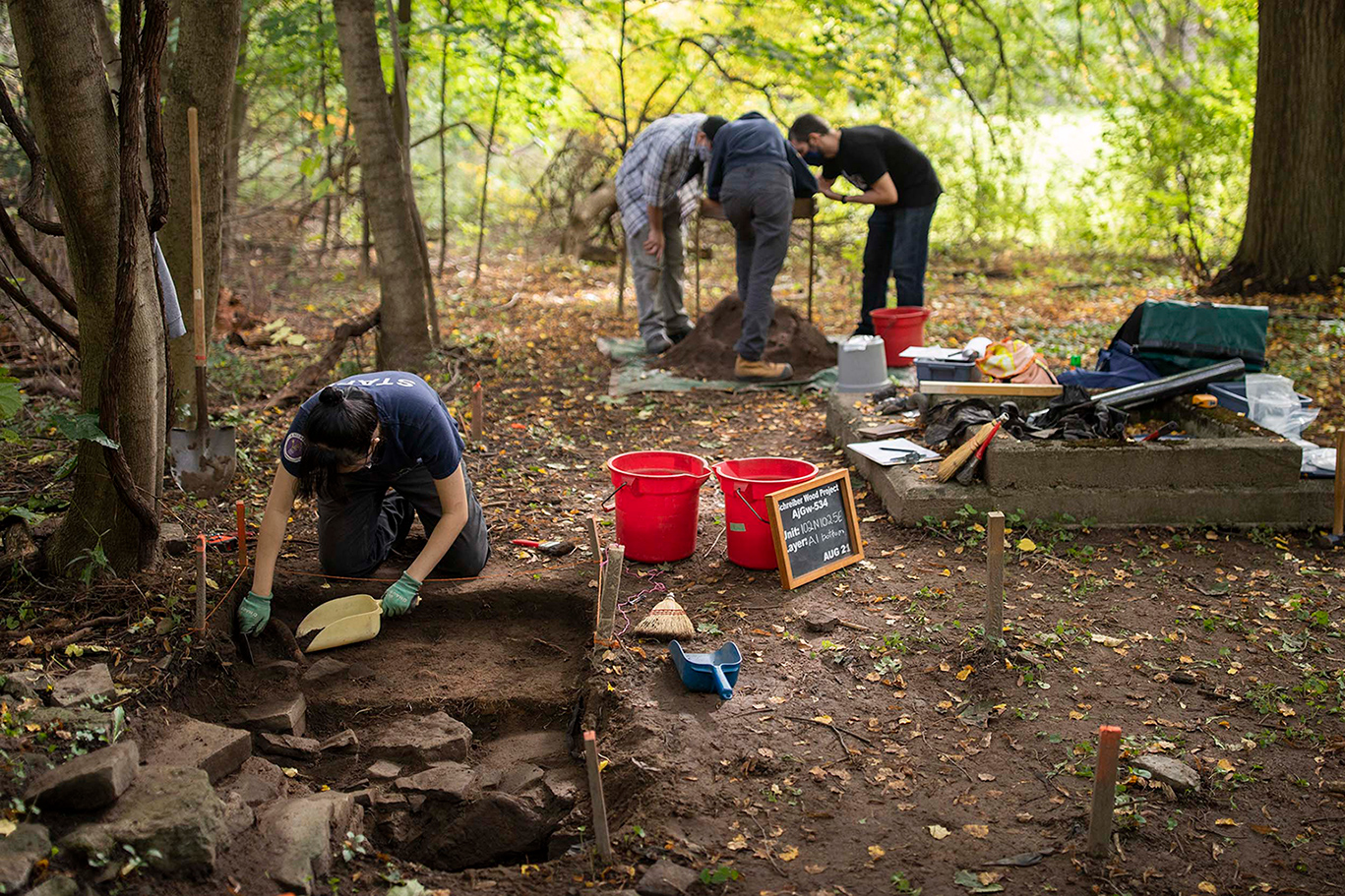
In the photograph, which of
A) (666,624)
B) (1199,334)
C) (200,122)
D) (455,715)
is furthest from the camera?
(1199,334)

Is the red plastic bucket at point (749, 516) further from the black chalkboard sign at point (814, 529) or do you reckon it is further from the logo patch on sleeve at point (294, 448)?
the logo patch on sleeve at point (294, 448)

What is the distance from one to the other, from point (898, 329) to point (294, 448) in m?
4.82

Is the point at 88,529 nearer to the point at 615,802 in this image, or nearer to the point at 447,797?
the point at 447,797

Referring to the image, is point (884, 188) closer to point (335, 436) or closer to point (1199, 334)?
point (1199, 334)

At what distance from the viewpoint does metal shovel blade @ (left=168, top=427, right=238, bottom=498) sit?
4.63 metres

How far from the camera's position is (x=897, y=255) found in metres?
7.39

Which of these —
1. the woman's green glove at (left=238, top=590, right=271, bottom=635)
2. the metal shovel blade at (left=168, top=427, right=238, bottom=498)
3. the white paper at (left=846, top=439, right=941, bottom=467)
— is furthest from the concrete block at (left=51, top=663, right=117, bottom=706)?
the white paper at (left=846, top=439, right=941, bottom=467)

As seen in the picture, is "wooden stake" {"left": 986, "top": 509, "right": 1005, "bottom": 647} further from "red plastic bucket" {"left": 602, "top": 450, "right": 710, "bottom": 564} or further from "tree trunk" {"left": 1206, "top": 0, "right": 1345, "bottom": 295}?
"tree trunk" {"left": 1206, "top": 0, "right": 1345, "bottom": 295}

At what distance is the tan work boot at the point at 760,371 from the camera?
7.13 m

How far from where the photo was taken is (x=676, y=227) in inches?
313

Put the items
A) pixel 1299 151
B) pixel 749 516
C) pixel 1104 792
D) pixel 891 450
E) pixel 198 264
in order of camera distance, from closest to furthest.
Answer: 1. pixel 1104 792
2. pixel 749 516
3. pixel 198 264
4. pixel 891 450
5. pixel 1299 151

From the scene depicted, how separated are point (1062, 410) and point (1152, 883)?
293cm

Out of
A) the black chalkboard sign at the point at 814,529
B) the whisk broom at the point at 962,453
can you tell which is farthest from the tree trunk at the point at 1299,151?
the black chalkboard sign at the point at 814,529

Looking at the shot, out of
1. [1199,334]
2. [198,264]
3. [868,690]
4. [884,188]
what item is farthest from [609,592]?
[884,188]
